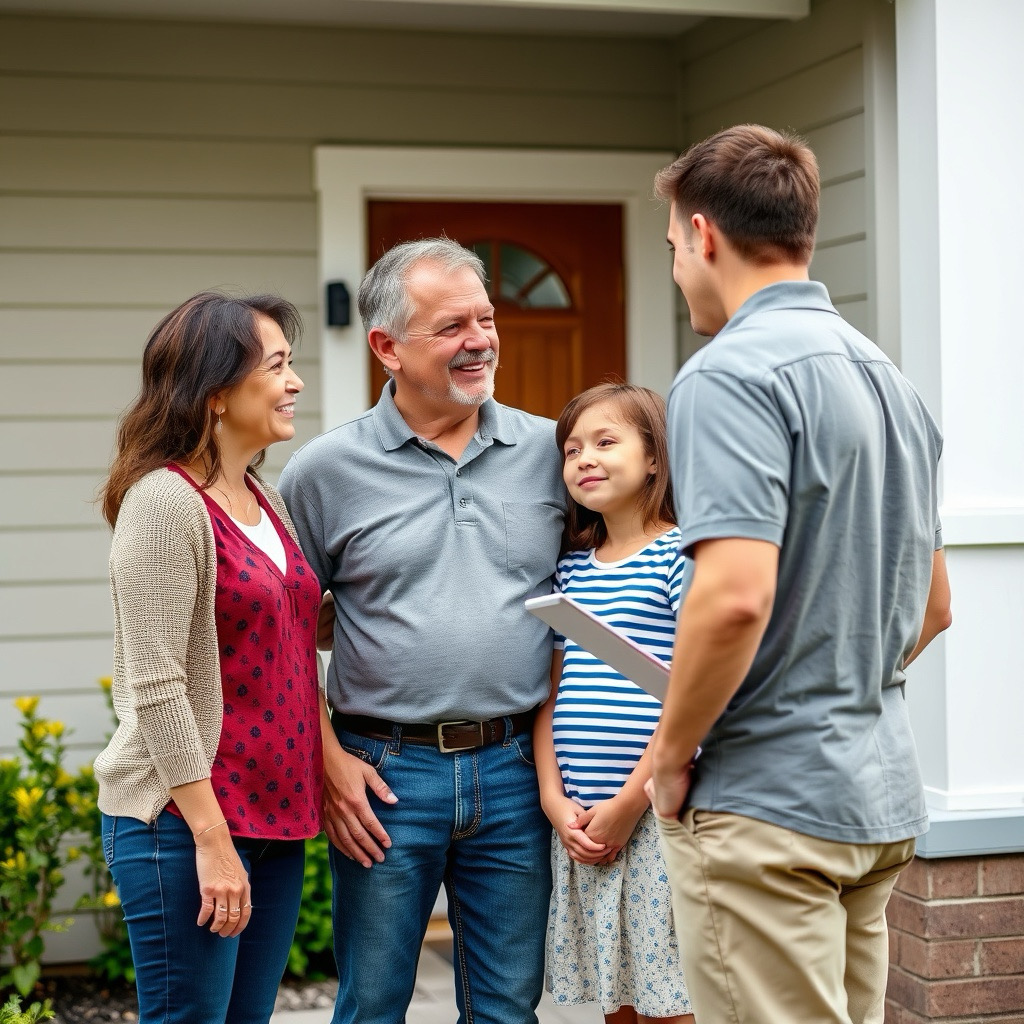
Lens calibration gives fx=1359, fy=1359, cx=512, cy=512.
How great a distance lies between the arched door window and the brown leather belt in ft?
8.33

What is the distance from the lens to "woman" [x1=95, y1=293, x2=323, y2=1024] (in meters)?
2.04

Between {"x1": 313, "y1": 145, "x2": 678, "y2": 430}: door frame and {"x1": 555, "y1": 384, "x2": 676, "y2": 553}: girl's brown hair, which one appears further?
{"x1": 313, "y1": 145, "x2": 678, "y2": 430}: door frame

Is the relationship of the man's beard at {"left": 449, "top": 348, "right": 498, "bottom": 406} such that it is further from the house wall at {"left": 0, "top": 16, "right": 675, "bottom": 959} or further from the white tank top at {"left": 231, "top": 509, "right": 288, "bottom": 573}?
the house wall at {"left": 0, "top": 16, "right": 675, "bottom": 959}

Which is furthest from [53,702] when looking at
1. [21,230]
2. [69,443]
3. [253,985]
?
[253,985]

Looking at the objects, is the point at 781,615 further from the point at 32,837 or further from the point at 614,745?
the point at 32,837

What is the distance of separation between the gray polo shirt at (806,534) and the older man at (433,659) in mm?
711

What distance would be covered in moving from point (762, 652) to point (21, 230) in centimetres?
329

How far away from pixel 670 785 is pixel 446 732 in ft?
2.31

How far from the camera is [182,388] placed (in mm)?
2180

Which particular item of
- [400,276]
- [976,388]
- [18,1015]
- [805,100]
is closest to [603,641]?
[400,276]

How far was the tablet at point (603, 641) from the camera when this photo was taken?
1.87 m

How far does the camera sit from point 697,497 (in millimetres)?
1631

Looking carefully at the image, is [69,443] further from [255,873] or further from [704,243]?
[704,243]

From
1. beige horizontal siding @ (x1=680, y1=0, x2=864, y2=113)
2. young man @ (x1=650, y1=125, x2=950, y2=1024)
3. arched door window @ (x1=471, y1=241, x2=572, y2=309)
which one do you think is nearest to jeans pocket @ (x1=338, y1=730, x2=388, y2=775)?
young man @ (x1=650, y1=125, x2=950, y2=1024)
